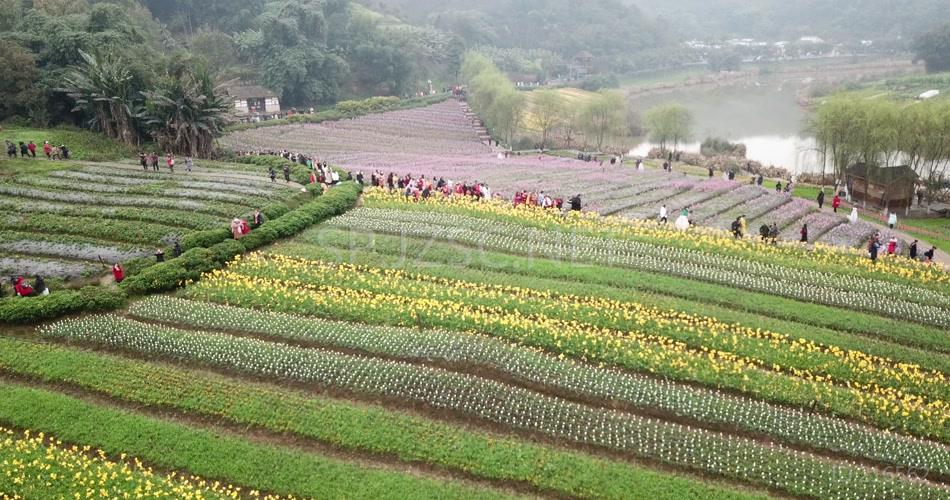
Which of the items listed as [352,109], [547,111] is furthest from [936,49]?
[352,109]

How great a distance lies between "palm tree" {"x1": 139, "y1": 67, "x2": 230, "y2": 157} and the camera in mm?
48062

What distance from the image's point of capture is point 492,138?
84688mm

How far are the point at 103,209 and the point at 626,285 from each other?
91.6 ft

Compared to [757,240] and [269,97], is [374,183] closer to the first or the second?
[757,240]

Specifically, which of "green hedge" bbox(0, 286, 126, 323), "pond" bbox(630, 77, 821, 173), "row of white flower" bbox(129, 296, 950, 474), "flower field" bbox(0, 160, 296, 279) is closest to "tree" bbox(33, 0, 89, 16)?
"flower field" bbox(0, 160, 296, 279)

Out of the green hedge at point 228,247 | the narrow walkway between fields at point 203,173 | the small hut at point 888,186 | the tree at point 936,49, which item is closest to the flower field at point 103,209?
the narrow walkway between fields at point 203,173

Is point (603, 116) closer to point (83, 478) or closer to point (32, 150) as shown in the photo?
point (32, 150)

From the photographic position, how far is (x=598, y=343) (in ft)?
77.3

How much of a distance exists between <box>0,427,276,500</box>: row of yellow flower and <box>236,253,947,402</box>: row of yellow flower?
1208 centimetres

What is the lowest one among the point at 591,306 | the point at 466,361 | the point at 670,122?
the point at 466,361

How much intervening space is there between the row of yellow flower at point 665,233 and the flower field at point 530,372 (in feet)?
1.52

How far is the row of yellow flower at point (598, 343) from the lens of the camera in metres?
20.3

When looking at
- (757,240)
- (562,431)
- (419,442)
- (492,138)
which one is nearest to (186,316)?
(419,442)

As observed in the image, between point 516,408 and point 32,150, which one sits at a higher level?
point 32,150
